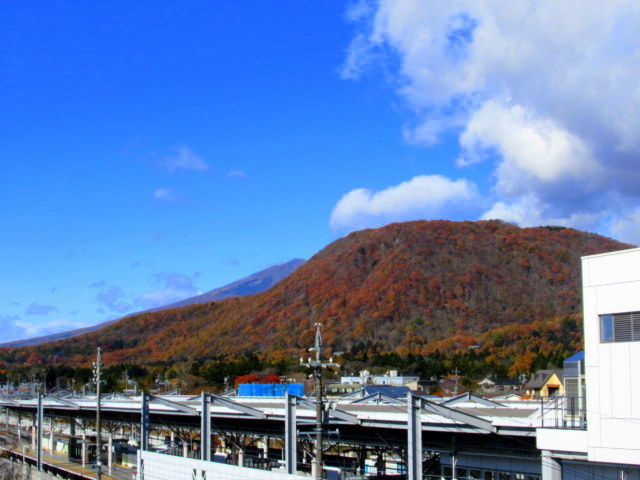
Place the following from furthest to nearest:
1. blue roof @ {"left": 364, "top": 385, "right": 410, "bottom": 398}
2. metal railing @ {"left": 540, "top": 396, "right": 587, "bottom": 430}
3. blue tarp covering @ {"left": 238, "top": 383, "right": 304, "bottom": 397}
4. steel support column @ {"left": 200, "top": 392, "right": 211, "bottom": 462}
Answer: blue tarp covering @ {"left": 238, "top": 383, "right": 304, "bottom": 397}, blue roof @ {"left": 364, "top": 385, "right": 410, "bottom": 398}, steel support column @ {"left": 200, "top": 392, "right": 211, "bottom": 462}, metal railing @ {"left": 540, "top": 396, "right": 587, "bottom": 430}

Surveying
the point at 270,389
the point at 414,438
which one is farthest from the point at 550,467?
the point at 270,389

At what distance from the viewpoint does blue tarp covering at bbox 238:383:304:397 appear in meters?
58.0

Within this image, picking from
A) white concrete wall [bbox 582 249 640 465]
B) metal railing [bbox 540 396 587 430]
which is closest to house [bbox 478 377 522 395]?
metal railing [bbox 540 396 587 430]

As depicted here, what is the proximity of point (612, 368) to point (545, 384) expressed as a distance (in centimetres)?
6285

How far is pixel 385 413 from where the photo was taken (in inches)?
1335

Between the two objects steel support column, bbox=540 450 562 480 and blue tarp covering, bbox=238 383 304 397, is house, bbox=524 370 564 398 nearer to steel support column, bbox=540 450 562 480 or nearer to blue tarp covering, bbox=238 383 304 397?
blue tarp covering, bbox=238 383 304 397

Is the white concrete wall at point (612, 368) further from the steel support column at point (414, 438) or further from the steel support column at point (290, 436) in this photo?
the steel support column at point (290, 436)

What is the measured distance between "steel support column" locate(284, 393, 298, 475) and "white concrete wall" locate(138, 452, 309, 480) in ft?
9.66

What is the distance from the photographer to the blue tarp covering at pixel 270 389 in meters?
58.0

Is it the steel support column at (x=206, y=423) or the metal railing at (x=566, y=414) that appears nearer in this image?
the metal railing at (x=566, y=414)

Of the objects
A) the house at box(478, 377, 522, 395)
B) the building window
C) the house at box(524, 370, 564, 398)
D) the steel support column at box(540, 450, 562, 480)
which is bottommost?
the house at box(478, 377, 522, 395)

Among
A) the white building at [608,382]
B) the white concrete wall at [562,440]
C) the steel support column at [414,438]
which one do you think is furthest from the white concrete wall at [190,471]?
the white building at [608,382]

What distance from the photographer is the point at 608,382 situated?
22719mm

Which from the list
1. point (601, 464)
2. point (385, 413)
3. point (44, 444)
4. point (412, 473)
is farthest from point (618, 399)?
point (44, 444)
